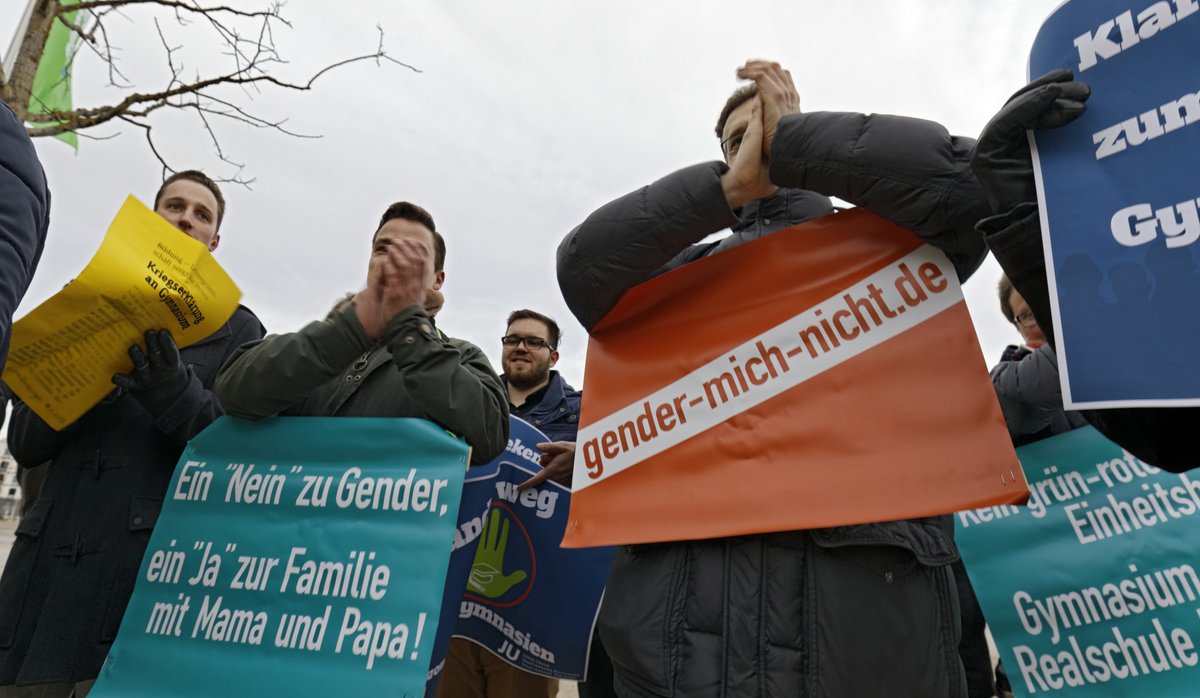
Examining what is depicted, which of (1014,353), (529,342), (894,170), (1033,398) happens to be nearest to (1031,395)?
(1033,398)

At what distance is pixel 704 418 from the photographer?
6.18 ft

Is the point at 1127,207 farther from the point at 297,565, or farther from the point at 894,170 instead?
the point at 297,565

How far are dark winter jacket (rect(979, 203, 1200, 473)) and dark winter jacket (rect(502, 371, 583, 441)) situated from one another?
2711mm

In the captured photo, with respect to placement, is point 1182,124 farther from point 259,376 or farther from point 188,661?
point 188,661

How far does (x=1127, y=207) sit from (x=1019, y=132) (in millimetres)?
246

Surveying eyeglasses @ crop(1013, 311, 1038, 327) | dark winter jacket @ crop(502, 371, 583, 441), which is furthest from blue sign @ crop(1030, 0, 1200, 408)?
dark winter jacket @ crop(502, 371, 583, 441)

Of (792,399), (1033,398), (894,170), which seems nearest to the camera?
(894,170)

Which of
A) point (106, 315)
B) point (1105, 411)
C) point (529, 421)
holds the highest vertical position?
point (529, 421)

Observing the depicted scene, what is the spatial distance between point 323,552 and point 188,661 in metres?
0.44

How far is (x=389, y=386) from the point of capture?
2.27 meters

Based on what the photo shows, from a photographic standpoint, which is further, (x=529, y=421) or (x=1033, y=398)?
(x=529, y=421)

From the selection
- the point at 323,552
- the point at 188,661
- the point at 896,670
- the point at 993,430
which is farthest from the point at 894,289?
the point at 188,661

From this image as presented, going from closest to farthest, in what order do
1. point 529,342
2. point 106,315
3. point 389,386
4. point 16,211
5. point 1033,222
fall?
point 16,211
point 1033,222
point 106,315
point 389,386
point 529,342

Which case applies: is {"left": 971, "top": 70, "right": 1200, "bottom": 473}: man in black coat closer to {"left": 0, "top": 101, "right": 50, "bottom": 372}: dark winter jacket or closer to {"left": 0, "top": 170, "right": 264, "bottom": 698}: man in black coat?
{"left": 0, "top": 101, "right": 50, "bottom": 372}: dark winter jacket
